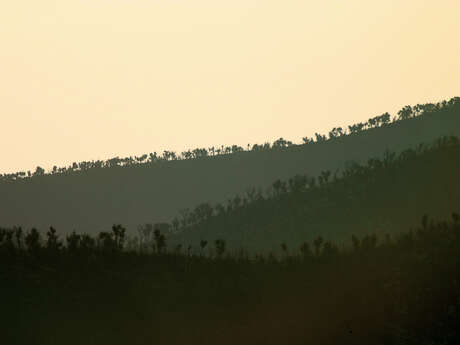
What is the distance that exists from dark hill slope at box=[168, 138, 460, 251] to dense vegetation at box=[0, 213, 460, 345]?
77.1 m

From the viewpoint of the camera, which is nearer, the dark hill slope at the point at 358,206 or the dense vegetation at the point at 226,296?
the dense vegetation at the point at 226,296

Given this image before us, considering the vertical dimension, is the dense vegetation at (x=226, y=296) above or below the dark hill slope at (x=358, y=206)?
below

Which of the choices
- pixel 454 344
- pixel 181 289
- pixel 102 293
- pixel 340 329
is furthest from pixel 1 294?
pixel 454 344

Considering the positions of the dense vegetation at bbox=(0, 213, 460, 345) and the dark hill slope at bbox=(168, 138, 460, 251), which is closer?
the dense vegetation at bbox=(0, 213, 460, 345)

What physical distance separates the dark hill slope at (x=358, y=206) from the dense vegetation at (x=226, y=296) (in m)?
77.1

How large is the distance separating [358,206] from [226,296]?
106 metres

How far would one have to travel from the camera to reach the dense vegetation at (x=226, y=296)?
28.3m

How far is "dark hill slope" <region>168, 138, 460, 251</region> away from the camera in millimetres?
125750

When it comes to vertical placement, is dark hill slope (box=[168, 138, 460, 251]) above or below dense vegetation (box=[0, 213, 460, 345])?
above

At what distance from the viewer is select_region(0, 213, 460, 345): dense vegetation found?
92.9ft

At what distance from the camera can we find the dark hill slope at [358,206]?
413 ft

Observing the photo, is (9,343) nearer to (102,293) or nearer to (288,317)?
(102,293)

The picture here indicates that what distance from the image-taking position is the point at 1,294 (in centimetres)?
3194

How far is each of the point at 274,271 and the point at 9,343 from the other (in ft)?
50.4
